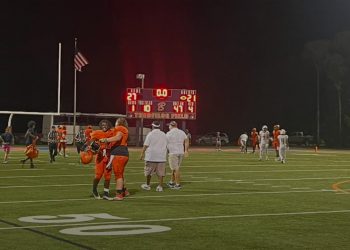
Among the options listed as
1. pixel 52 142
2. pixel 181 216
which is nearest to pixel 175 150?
pixel 181 216

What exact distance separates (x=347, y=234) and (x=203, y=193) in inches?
253

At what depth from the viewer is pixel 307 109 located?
84750mm

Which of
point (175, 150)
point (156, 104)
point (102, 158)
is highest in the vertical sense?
point (156, 104)

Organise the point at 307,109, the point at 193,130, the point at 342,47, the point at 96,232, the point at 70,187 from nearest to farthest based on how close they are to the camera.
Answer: the point at 96,232, the point at 70,187, the point at 342,47, the point at 307,109, the point at 193,130

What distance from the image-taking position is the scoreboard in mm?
54469

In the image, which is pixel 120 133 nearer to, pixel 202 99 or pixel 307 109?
pixel 307 109

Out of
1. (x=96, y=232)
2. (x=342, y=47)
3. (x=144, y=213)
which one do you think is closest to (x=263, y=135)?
(x=144, y=213)

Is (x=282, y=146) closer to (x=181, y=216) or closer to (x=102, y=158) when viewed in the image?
(x=102, y=158)

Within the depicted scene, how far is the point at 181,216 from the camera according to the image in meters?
11.7

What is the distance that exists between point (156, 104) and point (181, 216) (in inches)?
1688

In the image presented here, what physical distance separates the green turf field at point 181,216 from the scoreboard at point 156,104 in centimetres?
3474

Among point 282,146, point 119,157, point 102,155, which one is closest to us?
point 119,157

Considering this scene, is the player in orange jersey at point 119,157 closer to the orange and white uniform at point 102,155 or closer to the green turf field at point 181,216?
the orange and white uniform at point 102,155

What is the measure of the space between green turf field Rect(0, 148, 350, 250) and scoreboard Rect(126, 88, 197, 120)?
34736 mm
